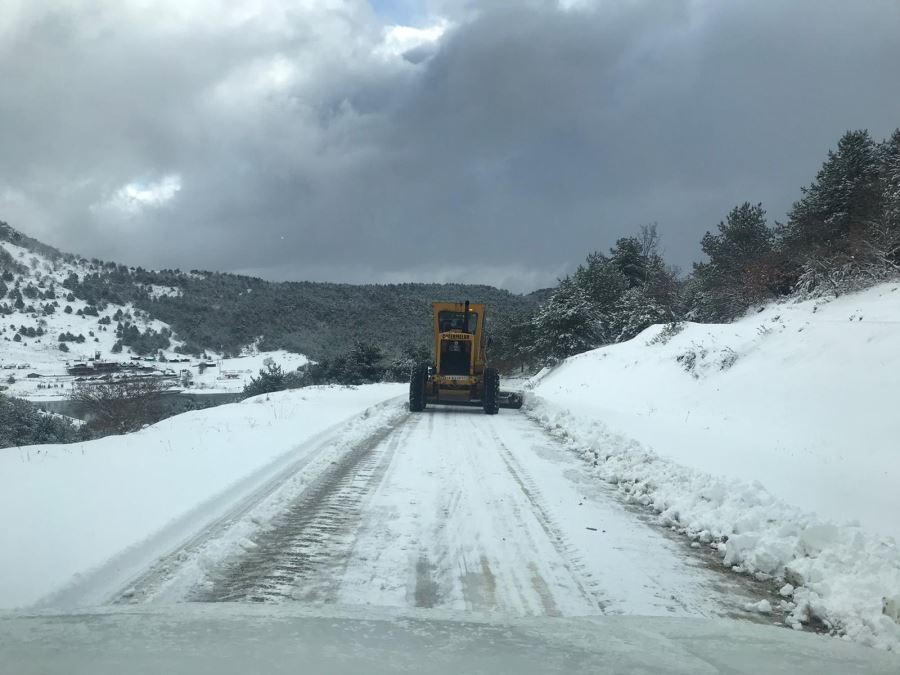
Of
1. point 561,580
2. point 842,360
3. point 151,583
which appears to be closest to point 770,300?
point 842,360

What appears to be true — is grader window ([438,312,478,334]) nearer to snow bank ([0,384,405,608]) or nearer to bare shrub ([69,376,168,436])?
snow bank ([0,384,405,608])

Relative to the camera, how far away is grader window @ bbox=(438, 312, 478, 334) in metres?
22.9

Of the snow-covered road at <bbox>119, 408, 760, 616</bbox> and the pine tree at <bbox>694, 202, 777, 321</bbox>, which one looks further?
the pine tree at <bbox>694, 202, 777, 321</bbox>

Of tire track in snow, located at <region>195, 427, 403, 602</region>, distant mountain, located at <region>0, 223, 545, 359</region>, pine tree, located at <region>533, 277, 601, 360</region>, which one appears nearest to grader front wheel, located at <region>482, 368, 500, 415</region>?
distant mountain, located at <region>0, 223, 545, 359</region>

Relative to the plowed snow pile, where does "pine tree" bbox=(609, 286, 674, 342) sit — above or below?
above

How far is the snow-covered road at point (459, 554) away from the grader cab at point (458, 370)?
36.1ft

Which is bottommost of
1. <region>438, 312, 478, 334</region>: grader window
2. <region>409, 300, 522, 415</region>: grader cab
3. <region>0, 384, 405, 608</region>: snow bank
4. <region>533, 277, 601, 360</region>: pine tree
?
<region>0, 384, 405, 608</region>: snow bank

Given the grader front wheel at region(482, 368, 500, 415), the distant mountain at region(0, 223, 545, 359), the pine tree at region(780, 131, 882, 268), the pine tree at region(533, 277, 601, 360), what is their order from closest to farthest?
the grader front wheel at region(482, 368, 500, 415) → the pine tree at region(780, 131, 882, 268) → the distant mountain at region(0, 223, 545, 359) → the pine tree at region(533, 277, 601, 360)

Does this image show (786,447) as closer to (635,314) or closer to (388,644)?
(388,644)

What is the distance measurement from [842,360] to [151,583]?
512 inches

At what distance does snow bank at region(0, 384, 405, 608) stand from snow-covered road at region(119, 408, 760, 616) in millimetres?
688

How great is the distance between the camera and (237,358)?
54.1 metres

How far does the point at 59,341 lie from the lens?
33031 mm

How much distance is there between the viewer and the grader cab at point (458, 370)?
68.6 feet
